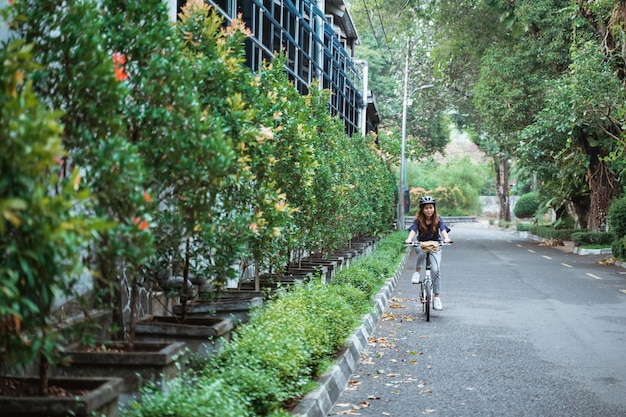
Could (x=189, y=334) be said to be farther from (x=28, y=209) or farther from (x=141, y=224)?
(x=28, y=209)

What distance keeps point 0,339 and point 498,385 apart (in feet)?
17.1

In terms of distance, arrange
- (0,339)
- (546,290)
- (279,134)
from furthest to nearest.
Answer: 1. (546,290)
2. (279,134)
3. (0,339)

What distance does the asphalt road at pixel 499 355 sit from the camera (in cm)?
684

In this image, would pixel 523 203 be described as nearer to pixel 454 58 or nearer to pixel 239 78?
pixel 454 58

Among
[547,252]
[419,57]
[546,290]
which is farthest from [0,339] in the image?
[419,57]

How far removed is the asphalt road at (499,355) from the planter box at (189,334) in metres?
1.23

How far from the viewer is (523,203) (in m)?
58.7

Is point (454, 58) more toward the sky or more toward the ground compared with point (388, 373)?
more toward the sky

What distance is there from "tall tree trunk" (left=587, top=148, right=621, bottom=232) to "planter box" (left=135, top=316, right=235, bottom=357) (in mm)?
27131

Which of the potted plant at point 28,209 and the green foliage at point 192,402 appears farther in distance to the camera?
the green foliage at point 192,402

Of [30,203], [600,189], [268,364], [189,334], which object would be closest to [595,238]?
[600,189]

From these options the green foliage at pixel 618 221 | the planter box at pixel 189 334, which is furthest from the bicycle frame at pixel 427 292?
the green foliage at pixel 618 221

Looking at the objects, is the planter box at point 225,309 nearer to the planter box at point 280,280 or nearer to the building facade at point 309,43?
the planter box at point 280,280

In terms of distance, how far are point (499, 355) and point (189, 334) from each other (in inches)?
160
